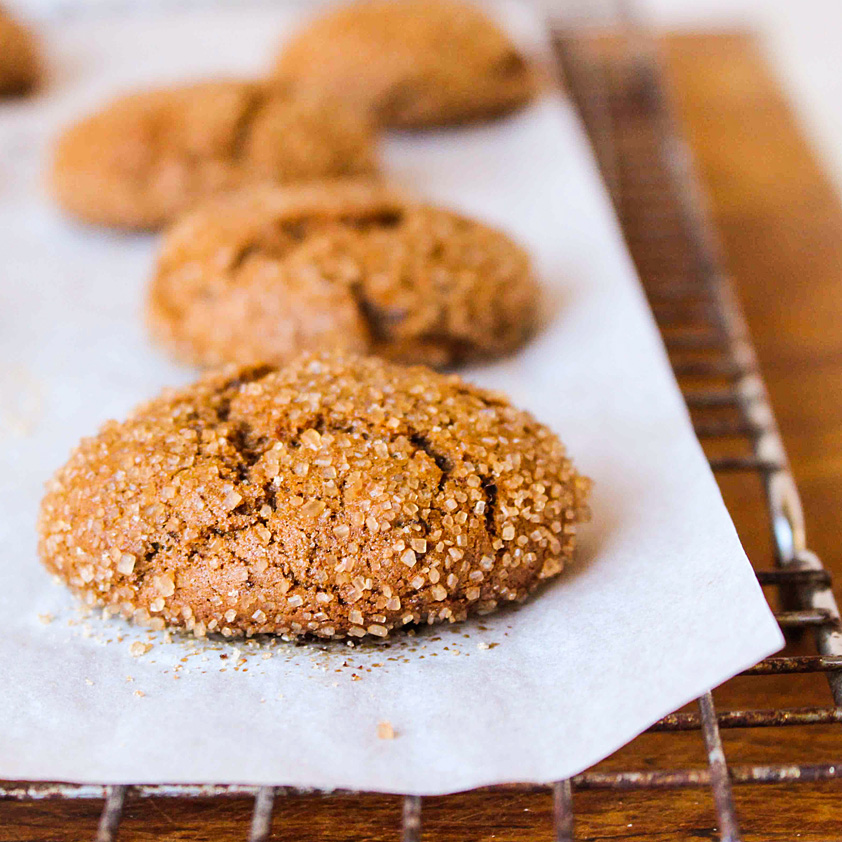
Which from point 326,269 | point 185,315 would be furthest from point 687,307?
point 185,315

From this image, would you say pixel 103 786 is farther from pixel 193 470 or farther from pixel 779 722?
pixel 779 722

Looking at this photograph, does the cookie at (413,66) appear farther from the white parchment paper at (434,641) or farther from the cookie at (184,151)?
the white parchment paper at (434,641)

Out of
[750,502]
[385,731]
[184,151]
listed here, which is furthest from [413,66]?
[385,731]

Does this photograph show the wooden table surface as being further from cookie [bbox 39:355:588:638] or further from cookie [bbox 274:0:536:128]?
cookie [bbox 274:0:536:128]

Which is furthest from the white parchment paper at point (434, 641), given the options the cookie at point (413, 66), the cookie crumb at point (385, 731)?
the cookie at point (413, 66)

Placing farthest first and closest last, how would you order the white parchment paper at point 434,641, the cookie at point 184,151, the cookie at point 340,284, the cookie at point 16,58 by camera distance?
1. the cookie at point 16,58
2. the cookie at point 184,151
3. the cookie at point 340,284
4. the white parchment paper at point 434,641
